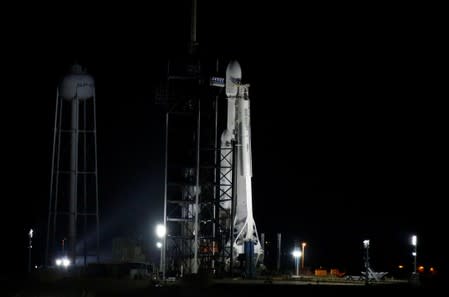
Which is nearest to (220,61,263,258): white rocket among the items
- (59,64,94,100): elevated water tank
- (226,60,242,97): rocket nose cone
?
(226,60,242,97): rocket nose cone

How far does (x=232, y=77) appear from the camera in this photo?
6431 centimetres

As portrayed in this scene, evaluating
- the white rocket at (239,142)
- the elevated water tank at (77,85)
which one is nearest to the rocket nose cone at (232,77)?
the white rocket at (239,142)

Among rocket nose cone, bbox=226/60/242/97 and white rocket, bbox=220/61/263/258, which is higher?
rocket nose cone, bbox=226/60/242/97

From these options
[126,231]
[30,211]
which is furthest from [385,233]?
[30,211]

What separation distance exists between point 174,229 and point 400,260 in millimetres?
53366

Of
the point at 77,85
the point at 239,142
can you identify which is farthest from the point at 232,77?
the point at 77,85

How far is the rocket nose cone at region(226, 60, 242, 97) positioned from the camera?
210ft

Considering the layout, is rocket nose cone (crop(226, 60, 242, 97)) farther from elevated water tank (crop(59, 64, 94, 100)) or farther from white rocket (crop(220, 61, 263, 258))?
elevated water tank (crop(59, 64, 94, 100))

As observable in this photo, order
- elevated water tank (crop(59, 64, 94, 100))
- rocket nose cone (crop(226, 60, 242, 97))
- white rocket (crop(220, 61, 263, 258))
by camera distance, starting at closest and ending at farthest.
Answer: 1. elevated water tank (crop(59, 64, 94, 100))
2. rocket nose cone (crop(226, 60, 242, 97))
3. white rocket (crop(220, 61, 263, 258))

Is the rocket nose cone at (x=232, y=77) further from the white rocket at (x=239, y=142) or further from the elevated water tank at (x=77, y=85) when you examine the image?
the elevated water tank at (x=77, y=85)

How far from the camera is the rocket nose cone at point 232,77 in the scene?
64.1 meters

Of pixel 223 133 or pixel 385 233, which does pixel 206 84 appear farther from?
pixel 385 233

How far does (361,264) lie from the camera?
10456 cm

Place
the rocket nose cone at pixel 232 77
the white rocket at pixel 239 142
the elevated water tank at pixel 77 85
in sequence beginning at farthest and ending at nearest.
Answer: the white rocket at pixel 239 142
the rocket nose cone at pixel 232 77
the elevated water tank at pixel 77 85
